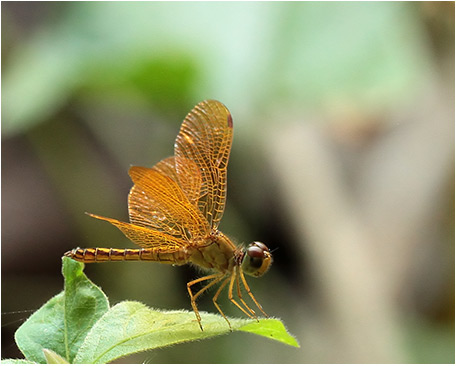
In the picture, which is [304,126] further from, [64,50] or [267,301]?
[64,50]

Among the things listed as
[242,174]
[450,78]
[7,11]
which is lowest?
[242,174]

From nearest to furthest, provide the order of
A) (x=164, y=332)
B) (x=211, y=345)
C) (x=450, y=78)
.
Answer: (x=164, y=332)
(x=211, y=345)
(x=450, y=78)

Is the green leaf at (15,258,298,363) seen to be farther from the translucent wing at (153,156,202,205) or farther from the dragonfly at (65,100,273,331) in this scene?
the translucent wing at (153,156,202,205)

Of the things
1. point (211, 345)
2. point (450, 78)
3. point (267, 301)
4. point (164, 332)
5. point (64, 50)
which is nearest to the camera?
point (164, 332)

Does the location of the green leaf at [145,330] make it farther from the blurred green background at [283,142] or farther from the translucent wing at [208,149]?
the blurred green background at [283,142]

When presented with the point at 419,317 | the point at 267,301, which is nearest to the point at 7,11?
the point at 267,301

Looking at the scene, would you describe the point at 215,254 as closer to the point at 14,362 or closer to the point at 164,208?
the point at 164,208

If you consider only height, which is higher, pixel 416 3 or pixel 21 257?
pixel 416 3

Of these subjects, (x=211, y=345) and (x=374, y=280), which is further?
(x=374, y=280)
